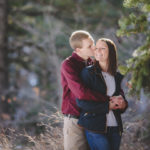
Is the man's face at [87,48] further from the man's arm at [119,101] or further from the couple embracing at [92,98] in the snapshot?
the man's arm at [119,101]

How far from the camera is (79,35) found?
3.46 metres

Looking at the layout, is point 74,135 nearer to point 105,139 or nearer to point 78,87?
point 105,139

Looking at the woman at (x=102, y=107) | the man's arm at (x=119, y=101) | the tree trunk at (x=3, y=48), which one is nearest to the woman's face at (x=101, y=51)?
the woman at (x=102, y=107)

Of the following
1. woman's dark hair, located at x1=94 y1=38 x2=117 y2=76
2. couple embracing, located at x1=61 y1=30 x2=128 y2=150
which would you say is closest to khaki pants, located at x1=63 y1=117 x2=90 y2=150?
couple embracing, located at x1=61 y1=30 x2=128 y2=150

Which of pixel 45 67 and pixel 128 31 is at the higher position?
pixel 128 31

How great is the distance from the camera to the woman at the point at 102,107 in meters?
3.22

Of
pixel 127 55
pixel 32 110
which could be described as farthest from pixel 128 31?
pixel 32 110

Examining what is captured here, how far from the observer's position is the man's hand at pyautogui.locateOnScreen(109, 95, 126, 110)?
326 cm

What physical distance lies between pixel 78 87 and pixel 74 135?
1.74 feet

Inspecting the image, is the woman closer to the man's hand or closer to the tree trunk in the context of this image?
the man's hand

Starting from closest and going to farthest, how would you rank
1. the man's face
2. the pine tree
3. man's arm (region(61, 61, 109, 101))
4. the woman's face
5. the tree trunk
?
the pine tree < man's arm (region(61, 61, 109, 101)) < the woman's face < the man's face < the tree trunk

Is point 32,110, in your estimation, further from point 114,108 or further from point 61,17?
point 114,108

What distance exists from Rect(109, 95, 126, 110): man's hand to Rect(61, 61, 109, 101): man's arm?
2.3 inches

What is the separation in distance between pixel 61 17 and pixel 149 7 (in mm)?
12649
